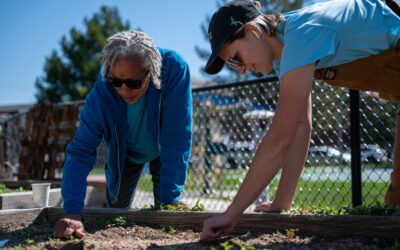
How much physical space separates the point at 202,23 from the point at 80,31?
36.4ft

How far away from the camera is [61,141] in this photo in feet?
22.1

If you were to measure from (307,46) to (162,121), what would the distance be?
1.33m

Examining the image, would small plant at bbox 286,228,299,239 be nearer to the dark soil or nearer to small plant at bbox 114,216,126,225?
the dark soil

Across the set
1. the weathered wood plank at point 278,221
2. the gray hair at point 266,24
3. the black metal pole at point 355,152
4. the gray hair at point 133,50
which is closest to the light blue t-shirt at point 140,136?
the gray hair at point 133,50

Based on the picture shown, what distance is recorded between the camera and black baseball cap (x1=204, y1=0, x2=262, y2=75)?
1.76 metres

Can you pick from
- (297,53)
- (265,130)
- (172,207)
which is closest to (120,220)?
(172,207)

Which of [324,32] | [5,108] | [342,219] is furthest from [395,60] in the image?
[5,108]

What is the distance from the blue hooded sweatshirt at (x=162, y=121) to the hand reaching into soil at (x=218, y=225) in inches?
33.3

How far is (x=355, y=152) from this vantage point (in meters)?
3.02

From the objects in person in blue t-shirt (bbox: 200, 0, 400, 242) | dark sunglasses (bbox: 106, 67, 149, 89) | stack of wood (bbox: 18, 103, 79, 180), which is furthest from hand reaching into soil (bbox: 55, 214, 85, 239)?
stack of wood (bbox: 18, 103, 79, 180)

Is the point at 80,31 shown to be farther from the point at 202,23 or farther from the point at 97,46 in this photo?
the point at 202,23

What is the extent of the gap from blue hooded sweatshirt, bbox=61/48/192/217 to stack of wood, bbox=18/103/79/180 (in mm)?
4189

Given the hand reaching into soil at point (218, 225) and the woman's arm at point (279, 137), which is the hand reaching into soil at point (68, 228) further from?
the woman's arm at point (279, 137)

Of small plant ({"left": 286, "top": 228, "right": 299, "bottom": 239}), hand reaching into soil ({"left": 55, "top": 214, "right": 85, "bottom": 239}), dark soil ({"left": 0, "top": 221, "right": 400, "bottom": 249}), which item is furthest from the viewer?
hand reaching into soil ({"left": 55, "top": 214, "right": 85, "bottom": 239})
